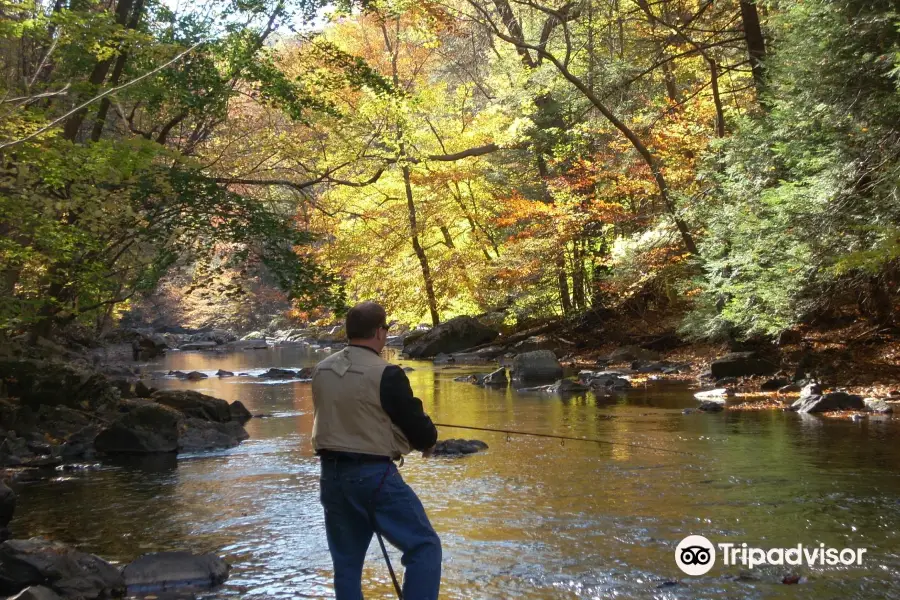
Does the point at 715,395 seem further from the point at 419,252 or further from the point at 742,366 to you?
the point at 419,252

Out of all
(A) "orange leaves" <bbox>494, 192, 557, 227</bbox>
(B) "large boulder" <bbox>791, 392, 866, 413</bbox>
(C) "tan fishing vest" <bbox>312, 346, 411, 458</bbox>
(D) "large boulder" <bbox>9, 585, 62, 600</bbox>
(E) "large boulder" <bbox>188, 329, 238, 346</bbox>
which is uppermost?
(A) "orange leaves" <bbox>494, 192, 557, 227</bbox>

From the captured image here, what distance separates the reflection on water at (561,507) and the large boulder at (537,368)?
6.20m

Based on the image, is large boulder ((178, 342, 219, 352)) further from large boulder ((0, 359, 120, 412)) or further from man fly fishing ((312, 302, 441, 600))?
man fly fishing ((312, 302, 441, 600))

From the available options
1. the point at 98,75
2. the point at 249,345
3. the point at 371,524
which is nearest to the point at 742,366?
the point at 98,75

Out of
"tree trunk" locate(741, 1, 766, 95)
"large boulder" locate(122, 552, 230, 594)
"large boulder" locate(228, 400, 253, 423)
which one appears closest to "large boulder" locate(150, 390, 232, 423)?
"large boulder" locate(228, 400, 253, 423)

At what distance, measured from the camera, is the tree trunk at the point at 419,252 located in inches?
1137

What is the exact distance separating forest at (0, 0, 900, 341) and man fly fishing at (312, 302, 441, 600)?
2.59 metres

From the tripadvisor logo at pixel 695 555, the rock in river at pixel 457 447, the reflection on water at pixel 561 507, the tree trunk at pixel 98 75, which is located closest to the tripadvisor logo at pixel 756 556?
the tripadvisor logo at pixel 695 555

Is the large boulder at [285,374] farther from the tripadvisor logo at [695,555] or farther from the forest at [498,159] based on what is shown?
the tripadvisor logo at [695,555]

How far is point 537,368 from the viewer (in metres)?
19.3

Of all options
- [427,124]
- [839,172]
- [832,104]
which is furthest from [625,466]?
[427,124]

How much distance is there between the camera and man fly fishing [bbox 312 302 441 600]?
3.89 m

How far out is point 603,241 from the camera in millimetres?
24812

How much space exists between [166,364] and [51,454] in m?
18.2
